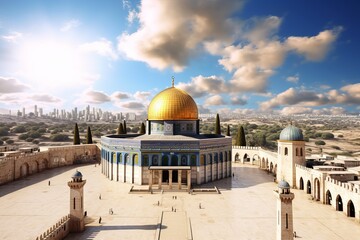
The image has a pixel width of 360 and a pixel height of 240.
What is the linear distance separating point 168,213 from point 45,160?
3810 centimetres

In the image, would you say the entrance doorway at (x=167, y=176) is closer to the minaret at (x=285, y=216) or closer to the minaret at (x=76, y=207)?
the minaret at (x=76, y=207)

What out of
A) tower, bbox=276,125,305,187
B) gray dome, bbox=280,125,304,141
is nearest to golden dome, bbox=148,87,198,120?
gray dome, bbox=280,125,304,141

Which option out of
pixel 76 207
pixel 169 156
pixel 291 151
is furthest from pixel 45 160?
pixel 291 151

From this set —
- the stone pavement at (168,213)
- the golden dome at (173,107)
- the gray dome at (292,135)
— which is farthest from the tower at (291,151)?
the golden dome at (173,107)

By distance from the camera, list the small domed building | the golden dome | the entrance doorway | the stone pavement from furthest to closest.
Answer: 1. the golden dome
2. the entrance doorway
3. the small domed building
4. the stone pavement

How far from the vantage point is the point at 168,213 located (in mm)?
29641

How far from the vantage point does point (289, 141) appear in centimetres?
4100

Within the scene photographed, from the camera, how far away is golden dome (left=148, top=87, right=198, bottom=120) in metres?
48.8

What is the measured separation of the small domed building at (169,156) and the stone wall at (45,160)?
14556 millimetres

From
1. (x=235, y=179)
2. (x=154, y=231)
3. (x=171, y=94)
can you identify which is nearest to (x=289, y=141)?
(x=235, y=179)

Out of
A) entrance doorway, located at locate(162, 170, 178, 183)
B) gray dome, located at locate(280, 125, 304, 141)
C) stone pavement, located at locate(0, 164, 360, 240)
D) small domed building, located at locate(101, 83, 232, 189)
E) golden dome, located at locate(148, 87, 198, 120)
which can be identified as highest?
golden dome, located at locate(148, 87, 198, 120)

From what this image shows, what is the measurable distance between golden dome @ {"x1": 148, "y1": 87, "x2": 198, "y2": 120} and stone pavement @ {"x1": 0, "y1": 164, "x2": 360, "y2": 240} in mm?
13519

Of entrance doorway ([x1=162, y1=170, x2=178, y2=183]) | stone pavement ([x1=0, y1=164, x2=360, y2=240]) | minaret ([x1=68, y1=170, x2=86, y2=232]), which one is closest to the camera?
stone pavement ([x1=0, y1=164, x2=360, y2=240])

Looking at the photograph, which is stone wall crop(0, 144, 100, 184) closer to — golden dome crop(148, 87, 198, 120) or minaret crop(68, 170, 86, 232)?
golden dome crop(148, 87, 198, 120)
